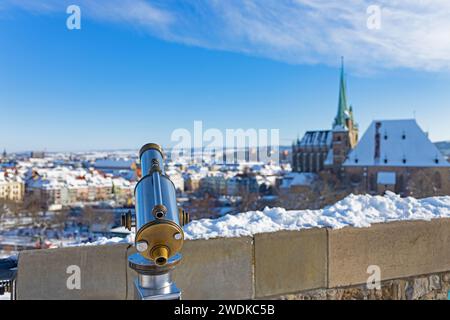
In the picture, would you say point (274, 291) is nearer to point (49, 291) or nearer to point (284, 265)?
point (284, 265)

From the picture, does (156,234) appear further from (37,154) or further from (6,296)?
(37,154)

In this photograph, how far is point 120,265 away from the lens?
231 cm

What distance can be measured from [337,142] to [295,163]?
9450mm

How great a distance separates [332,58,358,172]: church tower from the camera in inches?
2443

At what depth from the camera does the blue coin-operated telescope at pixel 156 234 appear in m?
1.45

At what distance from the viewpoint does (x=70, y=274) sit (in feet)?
7.23

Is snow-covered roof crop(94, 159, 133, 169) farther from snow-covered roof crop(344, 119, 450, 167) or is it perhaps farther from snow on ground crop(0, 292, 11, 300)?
snow on ground crop(0, 292, 11, 300)

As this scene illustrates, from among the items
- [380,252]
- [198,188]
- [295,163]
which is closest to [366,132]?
[295,163]

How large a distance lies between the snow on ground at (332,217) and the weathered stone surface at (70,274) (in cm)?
51

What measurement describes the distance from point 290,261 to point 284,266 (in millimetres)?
56

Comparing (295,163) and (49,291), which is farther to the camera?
(295,163)

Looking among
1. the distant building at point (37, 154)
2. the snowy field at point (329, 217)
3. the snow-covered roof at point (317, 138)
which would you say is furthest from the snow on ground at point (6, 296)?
the distant building at point (37, 154)

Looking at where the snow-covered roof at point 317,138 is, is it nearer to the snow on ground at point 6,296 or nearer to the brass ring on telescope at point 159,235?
the snow on ground at point 6,296

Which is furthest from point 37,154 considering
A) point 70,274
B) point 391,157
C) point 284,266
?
point 284,266
